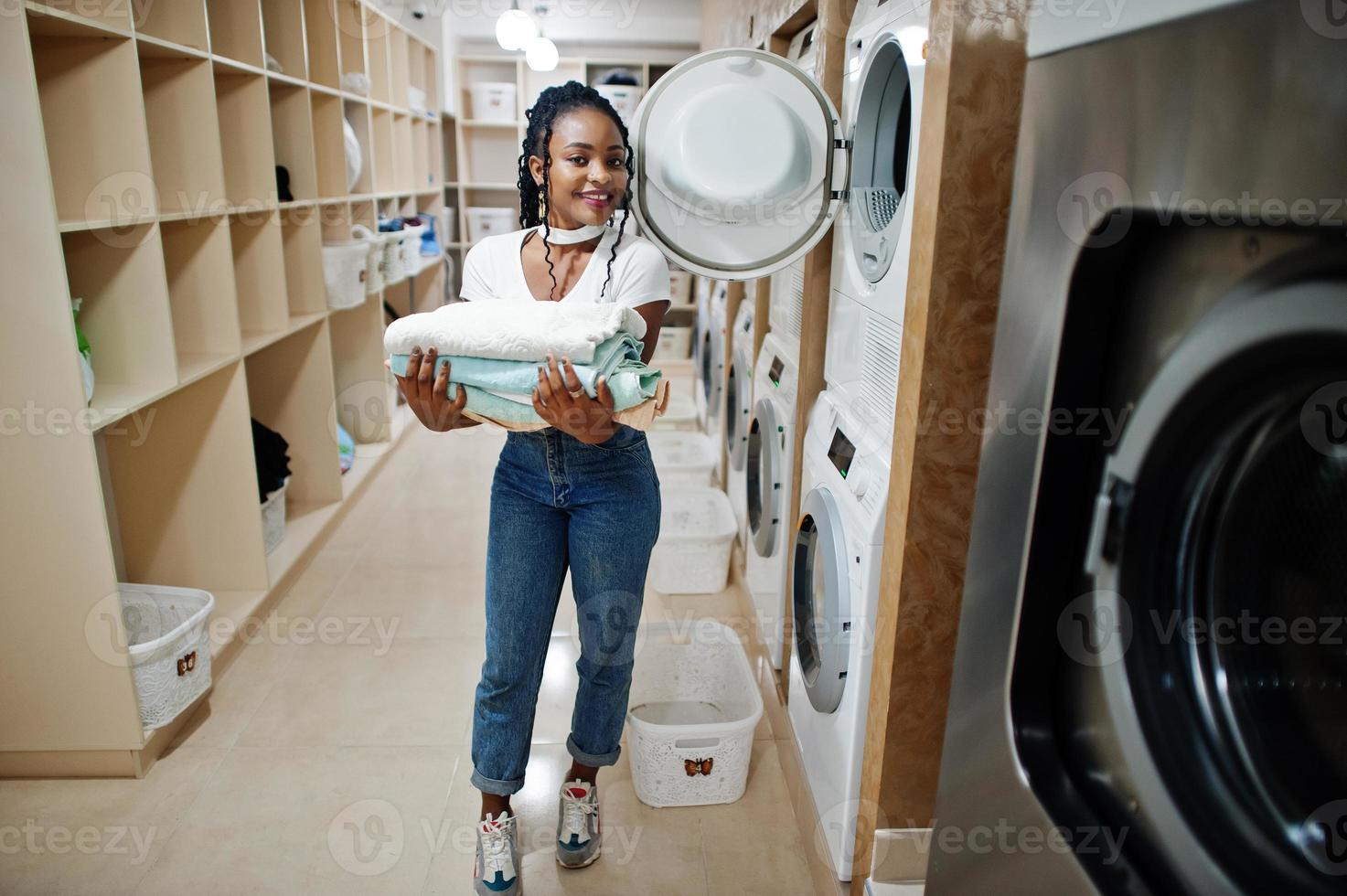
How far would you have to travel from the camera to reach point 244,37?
8.83 ft

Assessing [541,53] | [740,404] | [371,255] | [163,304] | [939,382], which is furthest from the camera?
[541,53]

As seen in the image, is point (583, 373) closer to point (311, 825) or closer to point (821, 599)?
point (821, 599)

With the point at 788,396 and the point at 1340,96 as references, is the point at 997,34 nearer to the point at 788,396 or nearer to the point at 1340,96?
the point at 1340,96

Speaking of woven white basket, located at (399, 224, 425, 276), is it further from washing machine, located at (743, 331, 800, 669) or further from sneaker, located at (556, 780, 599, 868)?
sneaker, located at (556, 780, 599, 868)

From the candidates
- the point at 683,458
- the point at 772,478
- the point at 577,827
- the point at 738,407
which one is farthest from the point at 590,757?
the point at 683,458

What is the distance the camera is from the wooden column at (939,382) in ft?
3.55

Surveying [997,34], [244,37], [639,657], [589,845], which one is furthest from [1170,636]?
[244,37]

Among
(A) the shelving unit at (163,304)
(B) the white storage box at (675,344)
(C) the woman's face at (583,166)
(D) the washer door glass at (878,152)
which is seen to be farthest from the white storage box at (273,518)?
(B) the white storage box at (675,344)

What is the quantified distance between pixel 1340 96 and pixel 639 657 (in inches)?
74.1

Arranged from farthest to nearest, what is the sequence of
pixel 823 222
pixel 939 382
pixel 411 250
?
pixel 411 250, pixel 823 222, pixel 939 382

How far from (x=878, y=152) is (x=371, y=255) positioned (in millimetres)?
2811

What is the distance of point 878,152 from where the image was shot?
1.60 metres

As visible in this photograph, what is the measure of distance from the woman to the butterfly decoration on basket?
335 millimetres

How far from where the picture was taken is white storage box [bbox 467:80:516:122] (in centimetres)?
613
